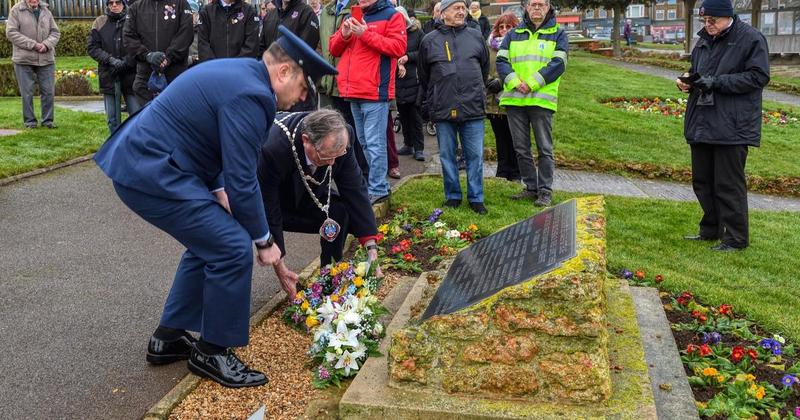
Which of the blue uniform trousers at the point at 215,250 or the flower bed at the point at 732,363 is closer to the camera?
the blue uniform trousers at the point at 215,250

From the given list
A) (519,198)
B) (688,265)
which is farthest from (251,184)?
(519,198)

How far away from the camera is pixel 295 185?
520cm

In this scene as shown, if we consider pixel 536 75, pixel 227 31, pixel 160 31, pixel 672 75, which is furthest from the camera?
pixel 672 75

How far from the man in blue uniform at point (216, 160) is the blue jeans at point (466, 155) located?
395 cm

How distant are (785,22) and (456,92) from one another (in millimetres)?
26462

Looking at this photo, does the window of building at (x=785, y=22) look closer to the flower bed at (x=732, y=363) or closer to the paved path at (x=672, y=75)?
the paved path at (x=672, y=75)

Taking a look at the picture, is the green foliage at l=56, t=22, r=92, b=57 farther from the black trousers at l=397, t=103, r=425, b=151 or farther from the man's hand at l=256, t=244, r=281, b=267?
the man's hand at l=256, t=244, r=281, b=267

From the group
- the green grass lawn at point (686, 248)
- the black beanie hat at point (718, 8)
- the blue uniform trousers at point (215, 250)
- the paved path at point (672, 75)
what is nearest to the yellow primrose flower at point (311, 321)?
the blue uniform trousers at point (215, 250)

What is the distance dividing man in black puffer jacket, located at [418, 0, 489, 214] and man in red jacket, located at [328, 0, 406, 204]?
1.31 feet

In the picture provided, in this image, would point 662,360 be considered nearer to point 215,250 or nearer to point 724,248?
point 215,250

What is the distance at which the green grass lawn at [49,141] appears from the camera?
989 cm

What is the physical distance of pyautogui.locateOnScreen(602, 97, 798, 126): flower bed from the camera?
16428 mm

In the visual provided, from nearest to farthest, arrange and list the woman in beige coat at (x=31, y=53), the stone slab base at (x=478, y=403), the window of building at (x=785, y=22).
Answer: the stone slab base at (x=478, y=403) < the woman in beige coat at (x=31, y=53) < the window of building at (x=785, y=22)

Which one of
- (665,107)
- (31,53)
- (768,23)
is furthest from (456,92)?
(768,23)
